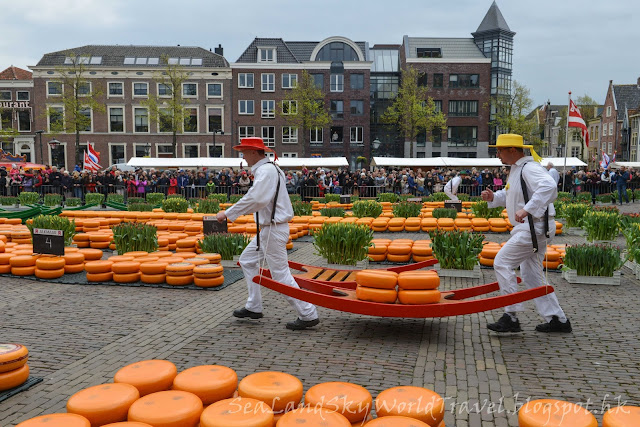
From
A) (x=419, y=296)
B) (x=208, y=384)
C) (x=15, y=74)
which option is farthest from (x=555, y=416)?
(x=15, y=74)

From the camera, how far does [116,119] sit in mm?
59938

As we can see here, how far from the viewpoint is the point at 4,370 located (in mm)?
4473

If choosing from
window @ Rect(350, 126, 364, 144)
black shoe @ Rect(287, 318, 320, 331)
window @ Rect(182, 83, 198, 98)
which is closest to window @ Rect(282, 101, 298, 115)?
window @ Rect(350, 126, 364, 144)

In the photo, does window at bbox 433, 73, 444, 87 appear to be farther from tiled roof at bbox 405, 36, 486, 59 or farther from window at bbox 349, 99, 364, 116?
window at bbox 349, 99, 364, 116

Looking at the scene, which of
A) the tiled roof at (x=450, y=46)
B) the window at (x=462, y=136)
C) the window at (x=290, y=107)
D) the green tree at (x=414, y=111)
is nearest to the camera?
the window at (x=290, y=107)

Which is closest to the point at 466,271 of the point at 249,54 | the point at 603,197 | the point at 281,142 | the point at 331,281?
the point at 331,281

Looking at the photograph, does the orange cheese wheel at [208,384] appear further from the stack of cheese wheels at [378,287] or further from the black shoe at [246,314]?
the black shoe at [246,314]

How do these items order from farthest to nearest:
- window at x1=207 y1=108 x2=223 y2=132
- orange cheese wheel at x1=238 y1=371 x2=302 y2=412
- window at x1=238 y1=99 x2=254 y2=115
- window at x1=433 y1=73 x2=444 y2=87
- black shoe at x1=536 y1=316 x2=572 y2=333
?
window at x1=433 y1=73 x2=444 y2=87 → window at x1=207 y1=108 x2=223 y2=132 → window at x1=238 y1=99 x2=254 y2=115 → black shoe at x1=536 y1=316 x2=572 y2=333 → orange cheese wheel at x1=238 y1=371 x2=302 y2=412

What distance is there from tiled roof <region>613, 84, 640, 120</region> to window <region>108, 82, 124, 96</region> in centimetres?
6431

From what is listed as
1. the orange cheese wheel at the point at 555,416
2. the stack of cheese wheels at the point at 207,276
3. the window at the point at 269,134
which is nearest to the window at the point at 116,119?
the window at the point at 269,134

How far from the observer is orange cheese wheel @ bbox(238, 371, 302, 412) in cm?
351

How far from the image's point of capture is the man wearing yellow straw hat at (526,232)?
5.86 m

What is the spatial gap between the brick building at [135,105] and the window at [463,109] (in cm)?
2488

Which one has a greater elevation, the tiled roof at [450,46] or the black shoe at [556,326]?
the tiled roof at [450,46]
